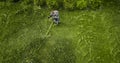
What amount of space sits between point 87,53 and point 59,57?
1.84 metres

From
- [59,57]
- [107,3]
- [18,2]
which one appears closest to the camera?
[59,57]

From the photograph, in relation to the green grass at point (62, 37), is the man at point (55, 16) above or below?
above

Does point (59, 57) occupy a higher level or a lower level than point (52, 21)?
lower

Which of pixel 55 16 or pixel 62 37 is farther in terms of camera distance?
pixel 55 16

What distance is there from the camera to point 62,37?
16.8m

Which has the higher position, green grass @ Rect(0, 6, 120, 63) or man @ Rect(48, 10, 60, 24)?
man @ Rect(48, 10, 60, 24)

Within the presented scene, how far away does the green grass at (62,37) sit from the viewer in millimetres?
15016

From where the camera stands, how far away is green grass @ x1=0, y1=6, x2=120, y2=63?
15016 mm

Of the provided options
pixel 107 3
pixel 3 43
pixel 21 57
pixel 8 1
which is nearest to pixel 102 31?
pixel 107 3

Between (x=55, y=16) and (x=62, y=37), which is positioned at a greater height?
(x=55, y=16)

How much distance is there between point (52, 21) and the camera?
59.9 ft

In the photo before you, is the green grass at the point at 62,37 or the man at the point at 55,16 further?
the man at the point at 55,16

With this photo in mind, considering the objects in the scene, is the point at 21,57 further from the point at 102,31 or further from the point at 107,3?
the point at 107,3

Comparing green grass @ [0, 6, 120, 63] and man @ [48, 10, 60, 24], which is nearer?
green grass @ [0, 6, 120, 63]
